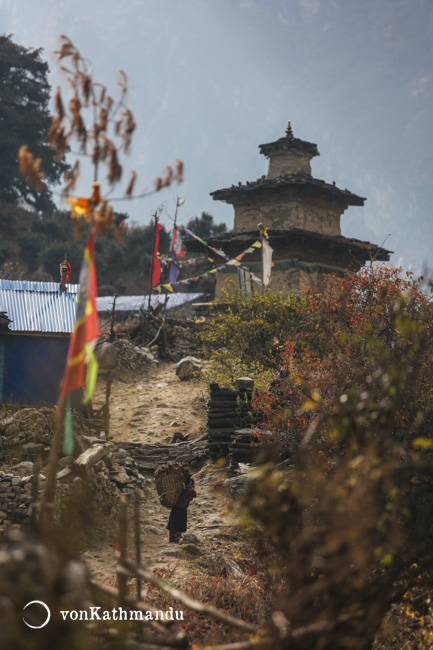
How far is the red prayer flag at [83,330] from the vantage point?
18.1 ft

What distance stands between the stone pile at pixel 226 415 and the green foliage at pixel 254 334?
2.92 metres

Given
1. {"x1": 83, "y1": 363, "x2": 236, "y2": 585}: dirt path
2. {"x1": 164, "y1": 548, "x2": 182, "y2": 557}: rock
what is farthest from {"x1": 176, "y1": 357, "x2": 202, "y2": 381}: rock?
{"x1": 164, "y1": 548, "x2": 182, "y2": 557}: rock

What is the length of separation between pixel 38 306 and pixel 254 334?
7.63 metres

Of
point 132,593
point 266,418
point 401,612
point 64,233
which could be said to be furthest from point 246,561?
point 64,233

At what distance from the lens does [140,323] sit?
100 feet

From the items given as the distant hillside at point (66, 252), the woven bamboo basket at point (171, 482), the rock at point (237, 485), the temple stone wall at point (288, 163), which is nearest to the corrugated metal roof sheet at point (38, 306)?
the rock at point (237, 485)

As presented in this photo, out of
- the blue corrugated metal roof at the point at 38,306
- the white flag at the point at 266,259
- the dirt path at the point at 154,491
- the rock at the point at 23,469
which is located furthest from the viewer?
the white flag at the point at 266,259

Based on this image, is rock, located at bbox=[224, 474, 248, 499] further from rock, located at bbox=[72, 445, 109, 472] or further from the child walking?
rock, located at bbox=[72, 445, 109, 472]

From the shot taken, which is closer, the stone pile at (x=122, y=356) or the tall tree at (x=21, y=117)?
the stone pile at (x=122, y=356)

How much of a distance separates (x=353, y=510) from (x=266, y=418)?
497 inches

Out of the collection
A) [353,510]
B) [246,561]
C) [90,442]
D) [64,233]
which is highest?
[64,233]

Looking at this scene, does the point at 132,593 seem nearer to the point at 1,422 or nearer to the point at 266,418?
the point at 1,422

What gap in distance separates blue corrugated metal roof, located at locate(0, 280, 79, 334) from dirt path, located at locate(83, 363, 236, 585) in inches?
143

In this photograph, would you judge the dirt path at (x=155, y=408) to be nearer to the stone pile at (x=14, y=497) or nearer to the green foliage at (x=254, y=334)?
the green foliage at (x=254, y=334)
